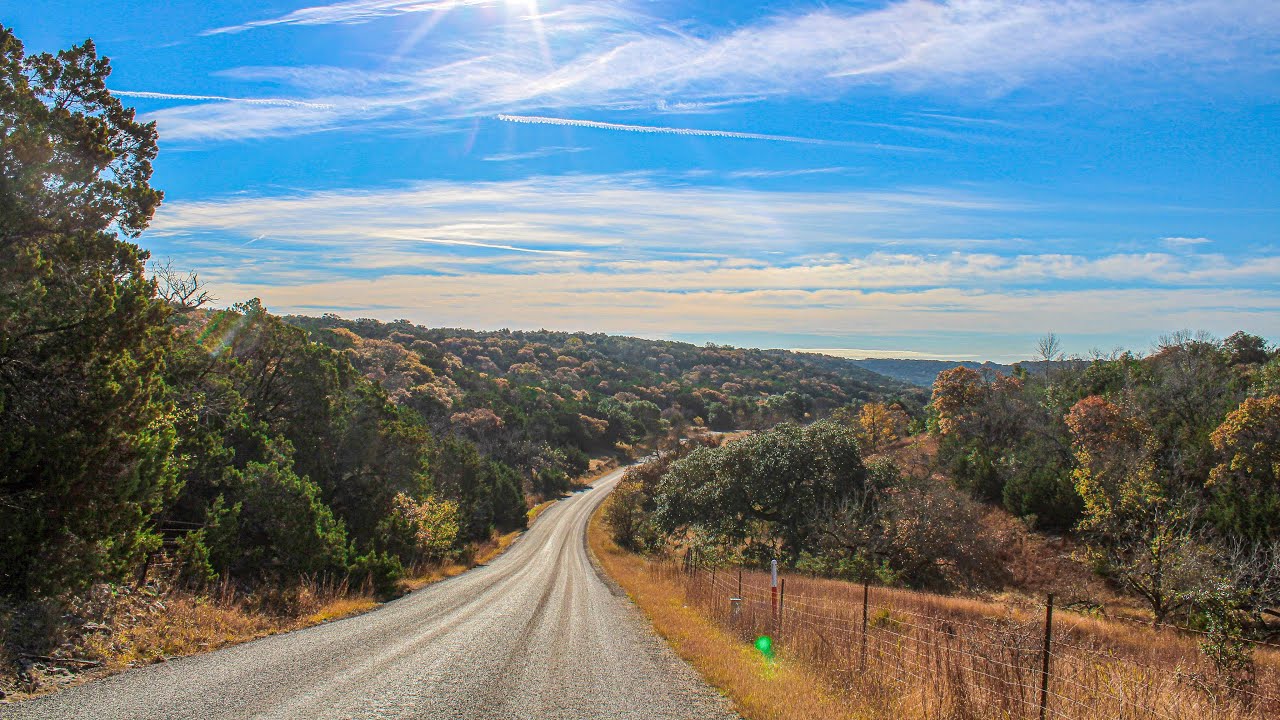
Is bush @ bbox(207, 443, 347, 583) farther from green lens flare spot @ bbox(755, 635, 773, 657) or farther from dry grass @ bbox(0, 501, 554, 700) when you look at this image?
green lens flare spot @ bbox(755, 635, 773, 657)

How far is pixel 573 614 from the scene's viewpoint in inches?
→ 712

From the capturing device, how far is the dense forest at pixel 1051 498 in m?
23.8

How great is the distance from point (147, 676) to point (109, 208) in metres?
7.28

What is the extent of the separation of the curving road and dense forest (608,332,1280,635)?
48.7ft

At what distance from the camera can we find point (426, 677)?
32.6 feet

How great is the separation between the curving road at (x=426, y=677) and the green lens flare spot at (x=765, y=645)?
142 centimetres

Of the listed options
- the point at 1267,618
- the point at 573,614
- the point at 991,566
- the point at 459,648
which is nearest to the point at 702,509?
the point at 991,566

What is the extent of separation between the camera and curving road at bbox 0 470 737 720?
812cm

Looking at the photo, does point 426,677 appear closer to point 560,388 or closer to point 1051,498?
point 1051,498

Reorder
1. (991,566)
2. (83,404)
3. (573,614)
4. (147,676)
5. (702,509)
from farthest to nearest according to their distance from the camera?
(702,509)
(991,566)
(573,614)
(83,404)
(147,676)

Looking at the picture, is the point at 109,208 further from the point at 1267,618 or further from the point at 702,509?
the point at 1267,618

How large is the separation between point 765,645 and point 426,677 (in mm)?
5453

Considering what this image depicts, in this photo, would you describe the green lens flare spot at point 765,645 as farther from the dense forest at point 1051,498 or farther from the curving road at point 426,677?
the dense forest at point 1051,498

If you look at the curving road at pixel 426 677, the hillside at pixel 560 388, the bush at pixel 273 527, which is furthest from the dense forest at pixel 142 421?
the hillside at pixel 560 388
